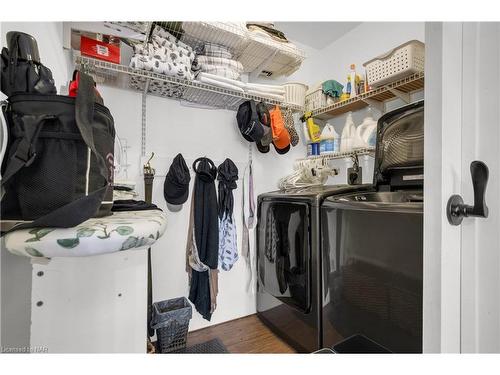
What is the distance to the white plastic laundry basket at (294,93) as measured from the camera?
2.06m

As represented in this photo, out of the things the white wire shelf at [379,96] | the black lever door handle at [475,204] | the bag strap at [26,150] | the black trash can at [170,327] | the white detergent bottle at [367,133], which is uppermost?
the white wire shelf at [379,96]

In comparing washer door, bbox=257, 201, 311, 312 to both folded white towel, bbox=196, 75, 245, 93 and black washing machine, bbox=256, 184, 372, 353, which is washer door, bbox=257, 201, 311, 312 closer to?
black washing machine, bbox=256, 184, 372, 353

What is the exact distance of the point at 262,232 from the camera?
1963 millimetres

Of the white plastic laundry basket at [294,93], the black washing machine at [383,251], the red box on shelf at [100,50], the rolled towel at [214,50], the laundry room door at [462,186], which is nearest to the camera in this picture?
the laundry room door at [462,186]

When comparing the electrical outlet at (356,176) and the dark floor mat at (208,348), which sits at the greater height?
the electrical outlet at (356,176)

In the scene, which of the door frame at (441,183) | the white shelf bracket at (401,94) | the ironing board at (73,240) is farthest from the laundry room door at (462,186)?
the white shelf bracket at (401,94)

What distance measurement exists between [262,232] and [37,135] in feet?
5.58

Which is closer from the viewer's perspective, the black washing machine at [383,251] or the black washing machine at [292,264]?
the black washing machine at [383,251]

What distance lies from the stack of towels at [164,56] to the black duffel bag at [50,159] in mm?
1036

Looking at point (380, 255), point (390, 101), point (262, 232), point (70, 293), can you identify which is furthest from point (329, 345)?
point (390, 101)

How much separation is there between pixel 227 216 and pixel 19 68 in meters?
1.53

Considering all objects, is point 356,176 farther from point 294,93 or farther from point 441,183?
point 441,183

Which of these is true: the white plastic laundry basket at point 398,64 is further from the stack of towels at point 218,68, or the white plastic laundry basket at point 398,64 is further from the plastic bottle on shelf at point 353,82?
the stack of towels at point 218,68

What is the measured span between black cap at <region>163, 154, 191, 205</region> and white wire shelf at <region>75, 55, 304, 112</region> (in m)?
0.48
